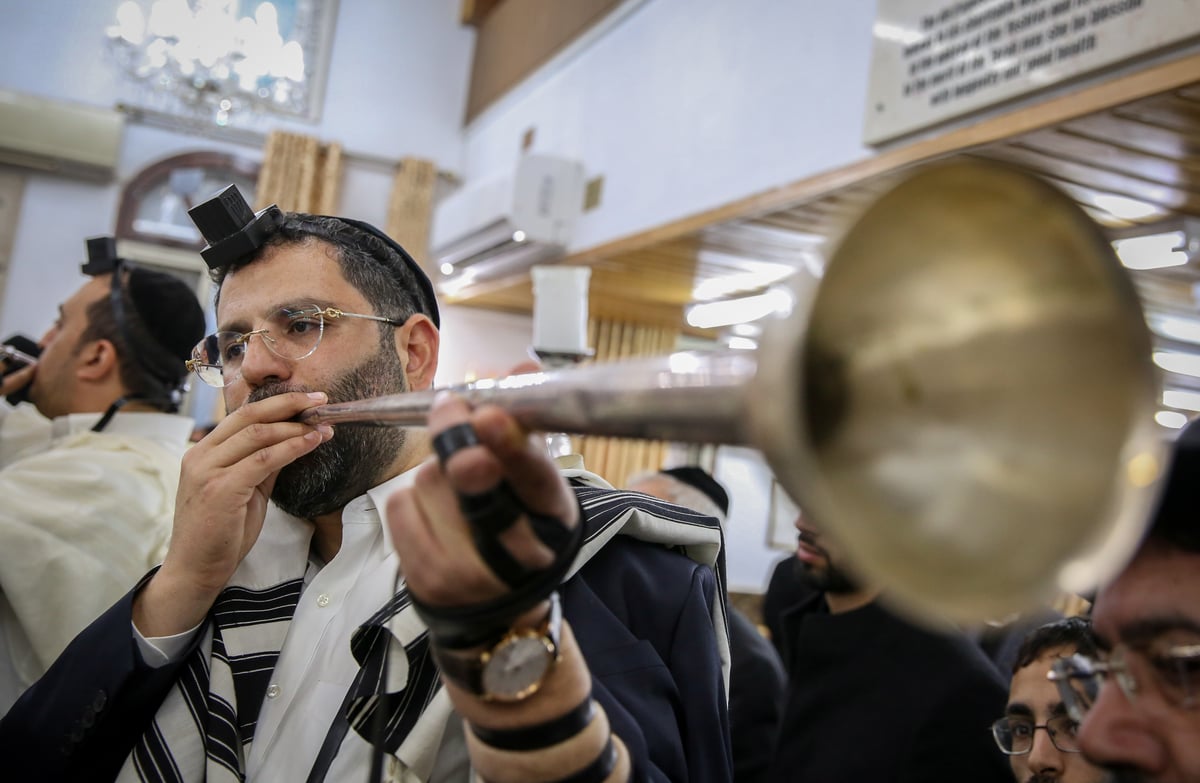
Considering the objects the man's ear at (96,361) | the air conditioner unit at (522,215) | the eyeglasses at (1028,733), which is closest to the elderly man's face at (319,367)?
the eyeglasses at (1028,733)

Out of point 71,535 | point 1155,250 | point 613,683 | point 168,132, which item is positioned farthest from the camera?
point 168,132

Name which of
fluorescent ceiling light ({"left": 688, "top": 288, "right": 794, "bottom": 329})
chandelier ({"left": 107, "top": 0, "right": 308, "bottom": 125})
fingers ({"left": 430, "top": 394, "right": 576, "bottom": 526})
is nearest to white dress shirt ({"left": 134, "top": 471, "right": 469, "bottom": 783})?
fingers ({"left": 430, "top": 394, "right": 576, "bottom": 526})

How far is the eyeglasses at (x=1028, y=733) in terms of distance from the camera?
149 cm

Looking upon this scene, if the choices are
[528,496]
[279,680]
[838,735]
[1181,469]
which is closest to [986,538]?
[528,496]

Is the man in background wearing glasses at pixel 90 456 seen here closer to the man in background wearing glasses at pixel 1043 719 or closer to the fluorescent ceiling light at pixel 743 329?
the man in background wearing glasses at pixel 1043 719

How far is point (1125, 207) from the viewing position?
293cm

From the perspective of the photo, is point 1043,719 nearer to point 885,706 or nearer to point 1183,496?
point 885,706

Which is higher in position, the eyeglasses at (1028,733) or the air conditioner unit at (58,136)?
the air conditioner unit at (58,136)

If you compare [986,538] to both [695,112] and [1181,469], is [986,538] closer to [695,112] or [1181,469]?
[1181,469]

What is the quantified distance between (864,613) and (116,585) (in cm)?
166

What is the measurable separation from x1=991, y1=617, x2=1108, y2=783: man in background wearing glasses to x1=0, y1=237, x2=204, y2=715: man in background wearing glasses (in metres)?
1.75

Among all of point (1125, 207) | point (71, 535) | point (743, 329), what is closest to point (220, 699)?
point (71, 535)

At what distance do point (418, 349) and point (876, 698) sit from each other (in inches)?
50.4

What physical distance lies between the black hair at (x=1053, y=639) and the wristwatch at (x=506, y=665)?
118 cm
